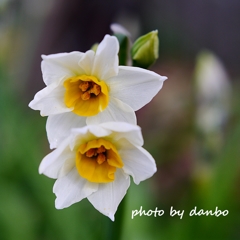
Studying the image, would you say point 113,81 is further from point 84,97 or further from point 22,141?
point 22,141

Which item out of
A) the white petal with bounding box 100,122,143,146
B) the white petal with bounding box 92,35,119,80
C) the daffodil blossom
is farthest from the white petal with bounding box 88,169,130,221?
the white petal with bounding box 92,35,119,80

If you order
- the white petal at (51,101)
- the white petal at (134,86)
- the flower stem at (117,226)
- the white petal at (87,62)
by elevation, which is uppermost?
the white petal at (87,62)

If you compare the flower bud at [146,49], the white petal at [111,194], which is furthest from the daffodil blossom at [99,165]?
the flower bud at [146,49]

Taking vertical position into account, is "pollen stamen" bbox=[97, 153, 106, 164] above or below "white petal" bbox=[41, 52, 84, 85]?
below

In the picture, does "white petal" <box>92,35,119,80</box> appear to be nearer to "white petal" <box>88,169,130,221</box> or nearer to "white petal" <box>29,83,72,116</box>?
"white petal" <box>29,83,72,116</box>

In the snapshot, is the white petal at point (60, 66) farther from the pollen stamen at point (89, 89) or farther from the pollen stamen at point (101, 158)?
the pollen stamen at point (101, 158)

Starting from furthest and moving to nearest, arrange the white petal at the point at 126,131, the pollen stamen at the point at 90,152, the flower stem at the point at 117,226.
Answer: the flower stem at the point at 117,226, the pollen stamen at the point at 90,152, the white petal at the point at 126,131
